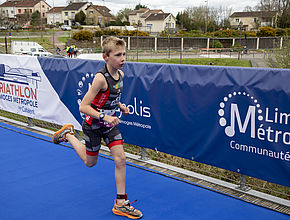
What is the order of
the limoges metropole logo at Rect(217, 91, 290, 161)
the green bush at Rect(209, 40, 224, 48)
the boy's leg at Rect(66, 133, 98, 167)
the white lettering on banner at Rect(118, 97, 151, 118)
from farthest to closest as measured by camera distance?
the green bush at Rect(209, 40, 224, 48) < the white lettering on banner at Rect(118, 97, 151, 118) < the boy's leg at Rect(66, 133, 98, 167) < the limoges metropole logo at Rect(217, 91, 290, 161)

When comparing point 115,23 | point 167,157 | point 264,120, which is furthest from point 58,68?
point 115,23

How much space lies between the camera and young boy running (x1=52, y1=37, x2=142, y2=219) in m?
3.79

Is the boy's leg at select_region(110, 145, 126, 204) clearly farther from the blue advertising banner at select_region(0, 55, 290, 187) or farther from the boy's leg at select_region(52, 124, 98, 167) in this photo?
the blue advertising banner at select_region(0, 55, 290, 187)

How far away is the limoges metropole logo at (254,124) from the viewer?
4109 mm

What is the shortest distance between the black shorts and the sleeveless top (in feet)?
0.32

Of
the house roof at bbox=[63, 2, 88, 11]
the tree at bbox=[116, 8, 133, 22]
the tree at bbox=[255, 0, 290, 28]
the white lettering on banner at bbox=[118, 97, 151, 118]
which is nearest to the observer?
the white lettering on banner at bbox=[118, 97, 151, 118]

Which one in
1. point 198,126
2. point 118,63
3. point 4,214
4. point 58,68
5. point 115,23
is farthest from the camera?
point 115,23

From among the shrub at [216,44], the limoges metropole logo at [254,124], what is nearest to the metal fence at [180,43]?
the shrub at [216,44]

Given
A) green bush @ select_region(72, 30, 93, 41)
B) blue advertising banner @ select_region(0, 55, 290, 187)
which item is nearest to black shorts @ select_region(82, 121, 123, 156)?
blue advertising banner @ select_region(0, 55, 290, 187)

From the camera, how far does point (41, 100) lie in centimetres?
772

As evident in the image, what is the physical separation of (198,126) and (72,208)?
201 cm

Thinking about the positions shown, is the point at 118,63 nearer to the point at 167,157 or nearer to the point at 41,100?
the point at 167,157

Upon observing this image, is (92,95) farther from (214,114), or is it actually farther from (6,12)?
(6,12)

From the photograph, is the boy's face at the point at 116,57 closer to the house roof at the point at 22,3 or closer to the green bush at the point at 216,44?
the green bush at the point at 216,44
